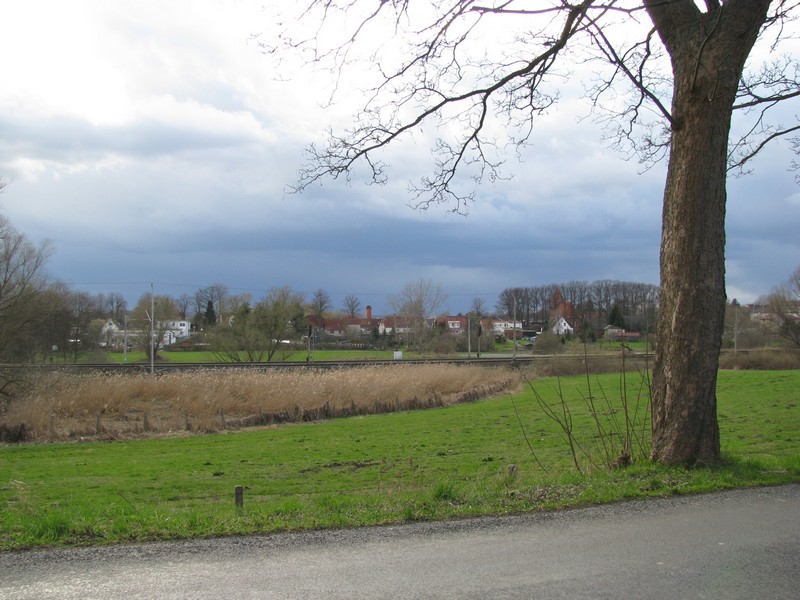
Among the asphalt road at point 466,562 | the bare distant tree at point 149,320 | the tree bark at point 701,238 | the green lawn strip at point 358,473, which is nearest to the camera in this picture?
the asphalt road at point 466,562

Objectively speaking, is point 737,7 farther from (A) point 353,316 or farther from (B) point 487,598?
(A) point 353,316

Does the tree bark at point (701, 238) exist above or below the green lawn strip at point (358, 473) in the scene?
above

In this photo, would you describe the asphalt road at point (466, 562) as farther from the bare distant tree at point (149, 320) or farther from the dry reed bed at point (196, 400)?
the bare distant tree at point (149, 320)

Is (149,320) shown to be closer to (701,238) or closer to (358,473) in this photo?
(358,473)

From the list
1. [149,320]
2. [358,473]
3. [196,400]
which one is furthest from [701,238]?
[149,320]

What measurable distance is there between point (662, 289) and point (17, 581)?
25.2 feet

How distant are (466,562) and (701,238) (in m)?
5.35

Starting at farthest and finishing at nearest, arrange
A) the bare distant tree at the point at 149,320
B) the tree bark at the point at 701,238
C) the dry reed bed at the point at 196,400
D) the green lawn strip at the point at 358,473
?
the bare distant tree at the point at 149,320
the dry reed bed at the point at 196,400
the tree bark at the point at 701,238
the green lawn strip at the point at 358,473

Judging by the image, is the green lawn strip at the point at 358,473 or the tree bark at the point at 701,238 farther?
the tree bark at the point at 701,238

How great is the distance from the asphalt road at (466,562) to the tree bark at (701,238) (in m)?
2.03

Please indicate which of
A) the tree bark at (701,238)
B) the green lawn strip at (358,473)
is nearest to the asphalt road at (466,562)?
the green lawn strip at (358,473)

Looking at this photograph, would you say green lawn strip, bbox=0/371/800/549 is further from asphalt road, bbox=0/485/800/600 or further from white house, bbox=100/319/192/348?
white house, bbox=100/319/192/348

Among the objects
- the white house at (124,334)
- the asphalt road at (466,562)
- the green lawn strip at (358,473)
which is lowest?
the green lawn strip at (358,473)

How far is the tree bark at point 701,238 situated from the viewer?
8.45 metres
